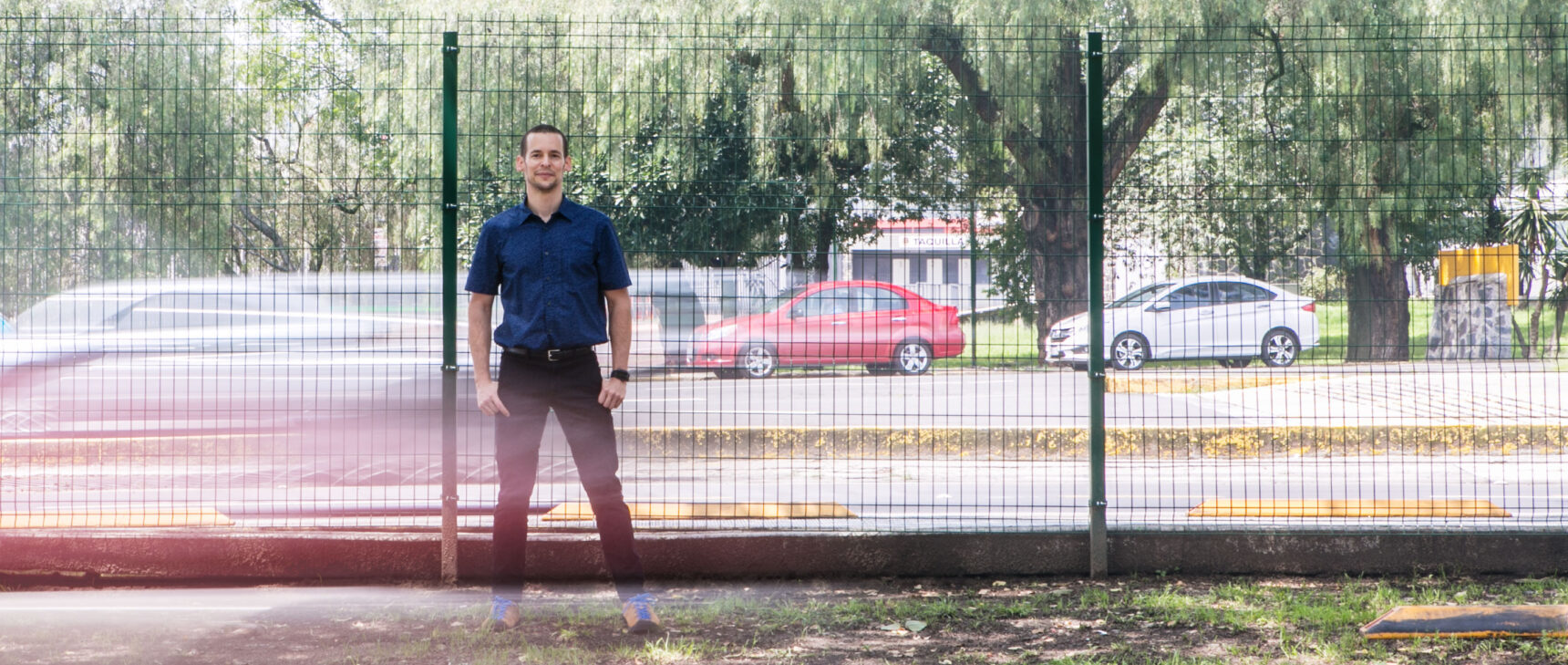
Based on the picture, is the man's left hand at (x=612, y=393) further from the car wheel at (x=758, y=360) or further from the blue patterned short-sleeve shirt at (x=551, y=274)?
the car wheel at (x=758, y=360)

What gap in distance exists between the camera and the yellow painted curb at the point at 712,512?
5.98 metres

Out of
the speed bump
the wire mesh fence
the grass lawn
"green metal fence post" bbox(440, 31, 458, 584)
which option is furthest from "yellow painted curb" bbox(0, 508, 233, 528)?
the speed bump

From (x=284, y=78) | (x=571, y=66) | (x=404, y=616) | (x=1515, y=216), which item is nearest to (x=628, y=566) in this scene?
(x=404, y=616)

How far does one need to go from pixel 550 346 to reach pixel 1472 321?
14.5ft

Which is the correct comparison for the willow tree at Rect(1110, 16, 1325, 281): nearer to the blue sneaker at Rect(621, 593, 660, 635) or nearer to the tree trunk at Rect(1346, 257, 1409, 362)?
the tree trunk at Rect(1346, 257, 1409, 362)

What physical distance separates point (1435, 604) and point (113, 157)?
6097 mm

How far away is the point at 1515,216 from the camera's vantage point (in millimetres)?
5766

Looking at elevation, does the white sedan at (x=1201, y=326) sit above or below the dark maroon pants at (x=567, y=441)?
above

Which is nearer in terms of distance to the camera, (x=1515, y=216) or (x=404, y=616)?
(x=404, y=616)

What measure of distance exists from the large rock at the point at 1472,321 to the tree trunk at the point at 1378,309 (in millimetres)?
168

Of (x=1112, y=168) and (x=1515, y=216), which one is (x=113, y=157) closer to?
(x=1112, y=168)

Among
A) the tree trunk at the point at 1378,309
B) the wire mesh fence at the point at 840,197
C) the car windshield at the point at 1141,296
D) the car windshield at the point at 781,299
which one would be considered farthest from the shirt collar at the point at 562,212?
the tree trunk at the point at 1378,309

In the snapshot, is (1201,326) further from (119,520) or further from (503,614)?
(119,520)

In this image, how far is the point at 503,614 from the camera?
475cm
